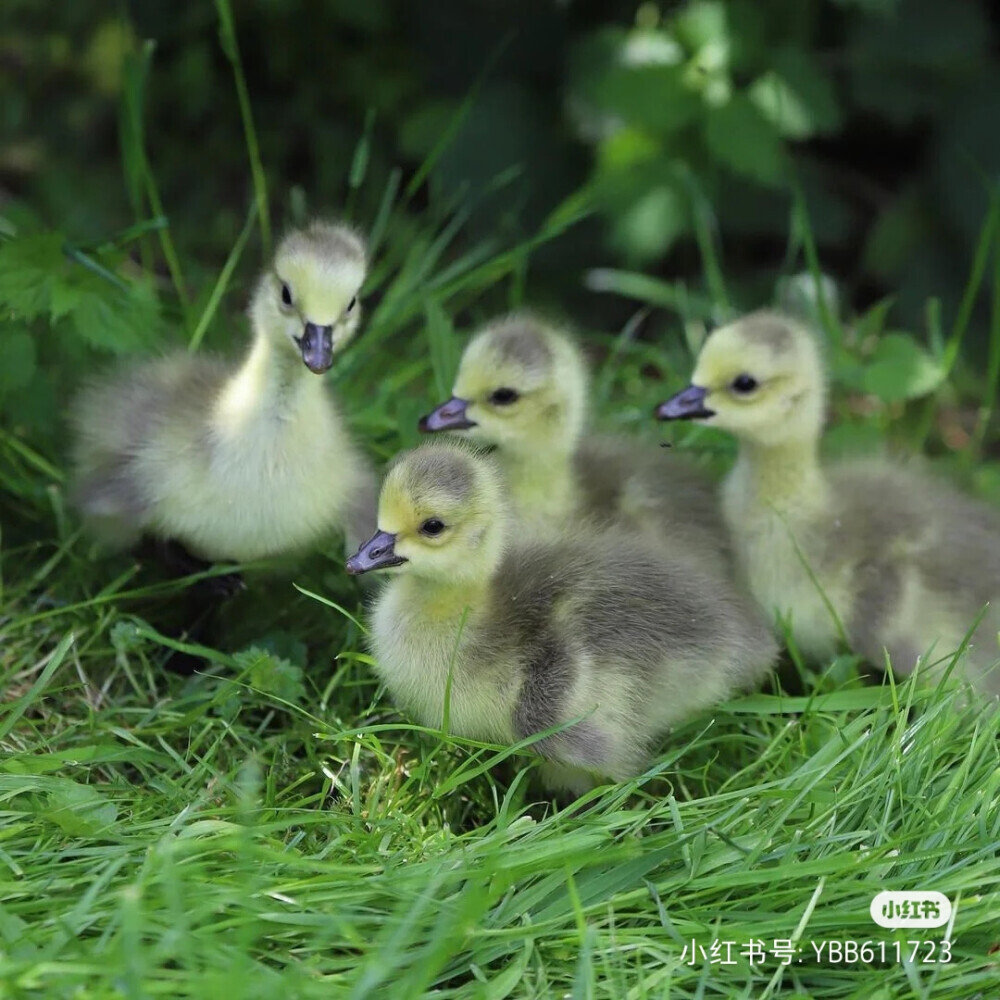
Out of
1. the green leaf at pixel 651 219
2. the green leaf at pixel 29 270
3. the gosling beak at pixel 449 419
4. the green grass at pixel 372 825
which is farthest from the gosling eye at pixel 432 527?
the green leaf at pixel 651 219

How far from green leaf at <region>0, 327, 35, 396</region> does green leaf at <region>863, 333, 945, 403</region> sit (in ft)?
5.45

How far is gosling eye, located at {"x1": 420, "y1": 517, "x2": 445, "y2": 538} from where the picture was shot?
196 centimetres

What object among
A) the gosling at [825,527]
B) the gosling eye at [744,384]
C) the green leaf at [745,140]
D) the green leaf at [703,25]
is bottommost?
the gosling at [825,527]

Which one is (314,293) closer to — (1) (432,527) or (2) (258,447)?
(2) (258,447)

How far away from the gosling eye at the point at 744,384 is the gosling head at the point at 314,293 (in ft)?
2.22

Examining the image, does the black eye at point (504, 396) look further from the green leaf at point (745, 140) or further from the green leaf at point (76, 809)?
the green leaf at point (745, 140)

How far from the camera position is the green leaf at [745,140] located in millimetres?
3117

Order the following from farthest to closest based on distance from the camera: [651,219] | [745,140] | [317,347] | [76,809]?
[651,219] < [745,140] < [317,347] < [76,809]

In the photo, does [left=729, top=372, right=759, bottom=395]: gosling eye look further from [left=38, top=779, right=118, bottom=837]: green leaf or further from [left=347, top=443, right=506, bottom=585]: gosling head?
[left=38, top=779, right=118, bottom=837]: green leaf

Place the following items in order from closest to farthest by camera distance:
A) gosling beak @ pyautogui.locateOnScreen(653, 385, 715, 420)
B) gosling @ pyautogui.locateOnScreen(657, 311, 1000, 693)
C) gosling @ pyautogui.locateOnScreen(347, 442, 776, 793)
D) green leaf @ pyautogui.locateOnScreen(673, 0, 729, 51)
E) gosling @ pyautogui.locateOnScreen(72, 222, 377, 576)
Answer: gosling @ pyautogui.locateOnScreen(347, 442, 776, 793)
gosling @ pyautogui.locateOnScreen(72, 222, 377, 576)
gosling @ pyautogui.locateOnScreen(657, 311, 1000, 693)
gosling beak @ pyautogui.locateOnScreen(653, 385, 715, 420)
green leaf @ pyautogui.locateOnScreen(673, 0, 729, 51)

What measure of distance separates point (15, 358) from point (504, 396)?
85cm

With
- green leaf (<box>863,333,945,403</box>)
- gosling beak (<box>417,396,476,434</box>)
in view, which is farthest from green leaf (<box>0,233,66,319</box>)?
green leaf (<box>863,333,945,403</box>)

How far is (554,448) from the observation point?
2.39 meters

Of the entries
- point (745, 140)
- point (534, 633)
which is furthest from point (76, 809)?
point (745, 140)
